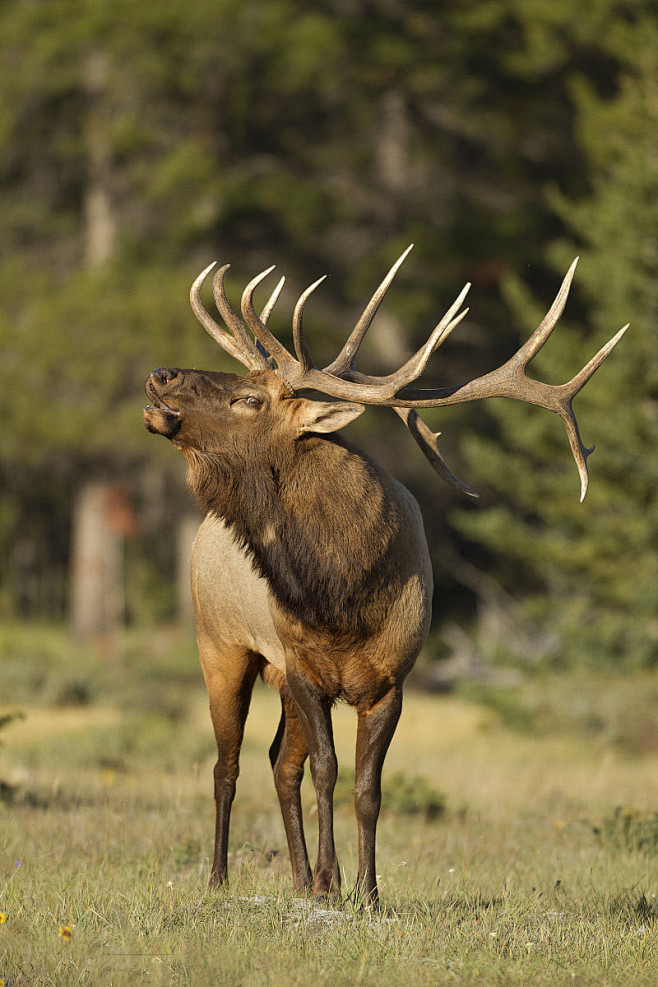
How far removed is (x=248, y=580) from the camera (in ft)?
18.7

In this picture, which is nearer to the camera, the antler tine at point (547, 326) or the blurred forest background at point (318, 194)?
the antler tine at point (547, 326)

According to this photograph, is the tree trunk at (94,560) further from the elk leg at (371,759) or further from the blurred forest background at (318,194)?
the elk leg at (371,759)

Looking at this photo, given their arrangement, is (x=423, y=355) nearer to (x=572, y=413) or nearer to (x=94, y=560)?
(x=572, y=413)

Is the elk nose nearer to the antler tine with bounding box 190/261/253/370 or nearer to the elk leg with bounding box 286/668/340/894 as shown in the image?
the antler tine with bounding box 190/261/253/370

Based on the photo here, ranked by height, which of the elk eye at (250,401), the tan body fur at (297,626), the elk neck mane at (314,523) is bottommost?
the tan body fur at (297,626)

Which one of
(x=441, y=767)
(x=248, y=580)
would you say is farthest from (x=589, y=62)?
(x=248, y=580)

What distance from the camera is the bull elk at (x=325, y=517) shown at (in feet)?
16.8

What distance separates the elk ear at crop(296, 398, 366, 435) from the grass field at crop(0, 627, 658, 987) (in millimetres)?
1826

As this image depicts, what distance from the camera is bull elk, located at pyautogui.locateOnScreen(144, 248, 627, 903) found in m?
5.11

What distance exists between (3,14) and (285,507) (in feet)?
62.2

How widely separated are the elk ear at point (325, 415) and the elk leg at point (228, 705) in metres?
1.29

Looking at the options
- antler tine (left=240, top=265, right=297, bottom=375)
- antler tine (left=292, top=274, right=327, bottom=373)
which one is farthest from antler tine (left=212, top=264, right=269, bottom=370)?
antler tine (left=292, top=274, right=327, bottom=373)

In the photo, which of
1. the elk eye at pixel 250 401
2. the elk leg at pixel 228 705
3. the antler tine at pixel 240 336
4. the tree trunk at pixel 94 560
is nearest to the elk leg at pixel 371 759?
the elk leg at pixel 228 705

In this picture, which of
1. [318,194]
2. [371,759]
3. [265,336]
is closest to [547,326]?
[265,336]
